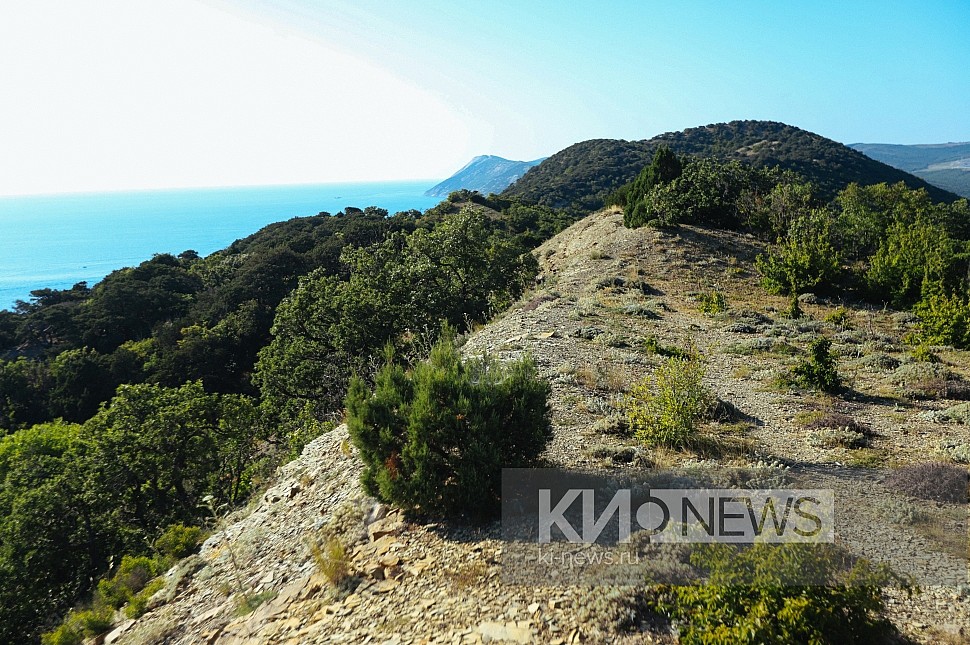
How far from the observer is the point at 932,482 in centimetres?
689

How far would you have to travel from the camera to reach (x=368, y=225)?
198ft

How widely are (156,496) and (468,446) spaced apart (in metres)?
13.4

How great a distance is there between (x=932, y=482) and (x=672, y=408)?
351cm

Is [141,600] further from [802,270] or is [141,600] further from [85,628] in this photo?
[802,270]

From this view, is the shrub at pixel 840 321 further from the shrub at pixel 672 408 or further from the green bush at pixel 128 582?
the green bush at pixel 128 582

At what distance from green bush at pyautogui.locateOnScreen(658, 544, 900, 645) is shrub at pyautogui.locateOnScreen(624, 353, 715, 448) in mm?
3970

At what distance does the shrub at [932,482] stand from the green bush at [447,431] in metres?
5.10

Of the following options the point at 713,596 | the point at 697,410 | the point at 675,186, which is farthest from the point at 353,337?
the point at 675,186

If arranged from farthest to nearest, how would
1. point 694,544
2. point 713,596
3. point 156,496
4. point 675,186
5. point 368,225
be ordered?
point 368,225, point 675,186, point 156,496, point 694,544, point 713,596

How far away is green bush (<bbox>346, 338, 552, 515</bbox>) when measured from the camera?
241 inches

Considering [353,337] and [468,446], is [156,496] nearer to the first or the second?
[353,337]

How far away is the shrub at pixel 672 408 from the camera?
27.0 ft

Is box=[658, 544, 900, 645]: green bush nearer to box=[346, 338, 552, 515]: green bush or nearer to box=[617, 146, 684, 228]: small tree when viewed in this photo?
box=[346, 338, 552, 515]: green bush

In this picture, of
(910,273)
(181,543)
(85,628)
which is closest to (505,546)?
(85,628)
